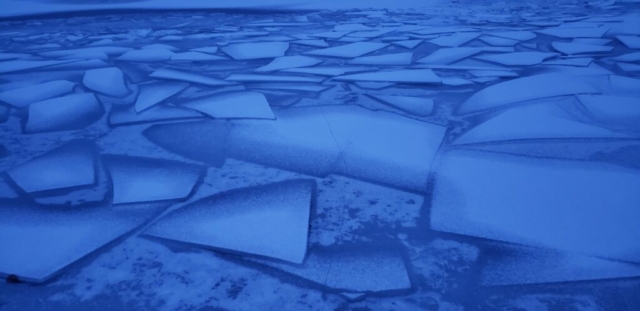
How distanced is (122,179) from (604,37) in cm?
268

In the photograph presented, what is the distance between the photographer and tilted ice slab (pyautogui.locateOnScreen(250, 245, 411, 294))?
0.61 meters

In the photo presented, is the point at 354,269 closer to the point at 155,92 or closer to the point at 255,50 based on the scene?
the point at 155,92

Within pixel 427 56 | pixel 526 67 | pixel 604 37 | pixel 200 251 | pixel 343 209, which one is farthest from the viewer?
pixel 604 37

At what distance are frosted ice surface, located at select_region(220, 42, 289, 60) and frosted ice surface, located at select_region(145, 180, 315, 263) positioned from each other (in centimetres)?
135

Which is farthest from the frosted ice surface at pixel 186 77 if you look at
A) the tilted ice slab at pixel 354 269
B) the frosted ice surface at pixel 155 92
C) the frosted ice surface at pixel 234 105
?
the tilted ice slab at pixel 354 269

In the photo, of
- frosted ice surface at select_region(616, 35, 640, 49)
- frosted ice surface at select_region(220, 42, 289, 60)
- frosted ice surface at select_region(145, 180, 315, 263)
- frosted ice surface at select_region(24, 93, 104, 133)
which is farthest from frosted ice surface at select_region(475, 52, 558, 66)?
frosted ice surface at select_region(24, 93, 104, 133)

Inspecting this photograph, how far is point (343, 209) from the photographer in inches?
31.8

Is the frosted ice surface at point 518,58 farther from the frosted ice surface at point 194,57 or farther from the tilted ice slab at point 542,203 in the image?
the frosted ice surface at point 194,57

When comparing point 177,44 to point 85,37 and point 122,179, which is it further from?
point 122,179

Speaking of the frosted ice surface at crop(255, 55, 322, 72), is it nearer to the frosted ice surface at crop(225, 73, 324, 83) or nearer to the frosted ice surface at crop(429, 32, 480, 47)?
the frosted ice surface at crop(225, 73, 324, 83)

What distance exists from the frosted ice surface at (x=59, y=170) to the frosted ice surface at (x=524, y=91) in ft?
3.42

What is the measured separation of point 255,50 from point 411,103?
1.15 m

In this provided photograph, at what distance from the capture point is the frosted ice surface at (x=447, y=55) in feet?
6.36

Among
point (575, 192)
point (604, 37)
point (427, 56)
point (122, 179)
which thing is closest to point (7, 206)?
point (122, 179)
